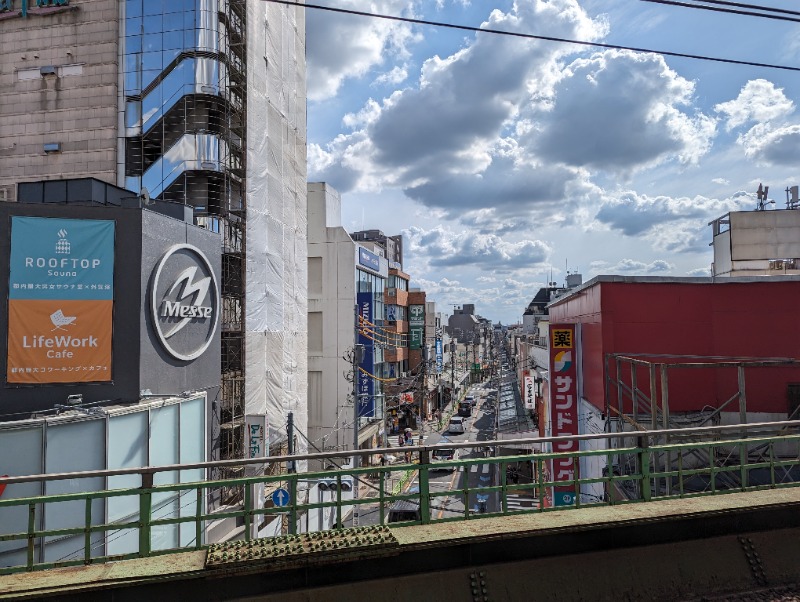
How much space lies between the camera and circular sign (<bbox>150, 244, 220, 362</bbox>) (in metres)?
15.8

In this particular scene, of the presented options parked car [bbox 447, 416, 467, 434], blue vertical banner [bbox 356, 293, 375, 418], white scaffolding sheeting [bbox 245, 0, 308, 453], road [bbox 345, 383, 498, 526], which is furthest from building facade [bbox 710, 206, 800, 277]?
parked car [bbox 447, 416, 467, 434]

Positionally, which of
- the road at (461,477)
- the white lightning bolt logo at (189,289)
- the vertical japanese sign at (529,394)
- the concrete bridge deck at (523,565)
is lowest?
the road at (461,477)

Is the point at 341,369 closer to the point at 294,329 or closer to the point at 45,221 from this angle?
the point at 294,329

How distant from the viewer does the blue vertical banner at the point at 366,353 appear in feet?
141

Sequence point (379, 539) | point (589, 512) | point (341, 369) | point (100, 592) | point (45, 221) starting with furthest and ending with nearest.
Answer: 1. point (341, 369)
2. point (45, 221)
3. point (589, 512)
4. point (379, 539)
5. point (100, 592)

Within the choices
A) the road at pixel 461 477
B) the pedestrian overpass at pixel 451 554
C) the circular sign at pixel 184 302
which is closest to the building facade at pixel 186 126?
the circular sign at pixel 184 302

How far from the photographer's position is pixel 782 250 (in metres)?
36.2

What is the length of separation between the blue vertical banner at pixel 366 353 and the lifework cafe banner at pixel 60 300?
28659mm

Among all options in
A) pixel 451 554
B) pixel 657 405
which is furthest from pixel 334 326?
pixel 451 554

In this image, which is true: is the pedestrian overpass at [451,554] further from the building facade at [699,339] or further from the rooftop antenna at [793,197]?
the rooftop antenna at [793,197]

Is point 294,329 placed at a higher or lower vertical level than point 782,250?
lower

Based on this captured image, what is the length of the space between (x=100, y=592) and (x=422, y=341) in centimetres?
5801

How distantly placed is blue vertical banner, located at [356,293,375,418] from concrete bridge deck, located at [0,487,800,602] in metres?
36.2

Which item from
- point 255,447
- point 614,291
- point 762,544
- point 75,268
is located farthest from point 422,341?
point 762,544
